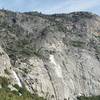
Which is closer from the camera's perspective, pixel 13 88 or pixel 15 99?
pixel 15 99

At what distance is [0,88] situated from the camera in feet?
626

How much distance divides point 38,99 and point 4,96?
82.7 ft

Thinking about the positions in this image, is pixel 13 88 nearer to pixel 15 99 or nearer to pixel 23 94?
pixel 23 94

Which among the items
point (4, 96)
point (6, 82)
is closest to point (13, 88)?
point (6, 82)

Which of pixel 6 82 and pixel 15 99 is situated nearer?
pixel 15 99

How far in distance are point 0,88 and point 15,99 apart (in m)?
16.2

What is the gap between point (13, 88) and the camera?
199 m

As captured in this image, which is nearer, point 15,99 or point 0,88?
point 15,99

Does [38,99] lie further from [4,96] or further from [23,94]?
[4,96]

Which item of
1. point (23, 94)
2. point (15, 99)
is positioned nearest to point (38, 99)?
point (23, 94)

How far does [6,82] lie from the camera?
199 m

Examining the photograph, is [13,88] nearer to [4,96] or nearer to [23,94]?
[23,94]

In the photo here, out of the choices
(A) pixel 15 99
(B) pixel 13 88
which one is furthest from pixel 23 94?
(A) pixel 15 99

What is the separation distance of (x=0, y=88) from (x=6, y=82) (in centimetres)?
844
